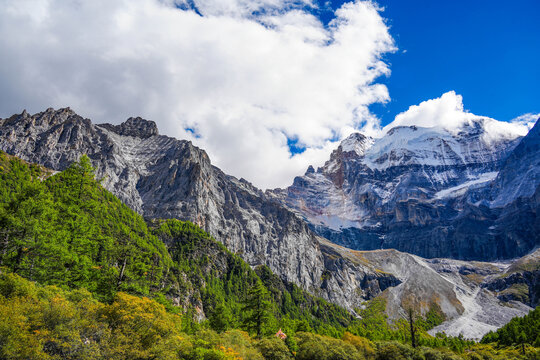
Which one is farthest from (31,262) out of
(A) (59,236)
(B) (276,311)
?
(B) (276,311)

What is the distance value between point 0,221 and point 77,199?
12071mm

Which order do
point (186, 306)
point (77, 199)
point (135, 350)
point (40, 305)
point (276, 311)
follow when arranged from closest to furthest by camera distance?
point (40, 305)
point (135, 350)
point (77, 199)
point (186, 306)
point (276, 311)

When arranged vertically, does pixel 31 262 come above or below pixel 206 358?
above

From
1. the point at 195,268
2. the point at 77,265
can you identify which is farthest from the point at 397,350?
the point at 195,268

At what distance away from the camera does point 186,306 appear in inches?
5817

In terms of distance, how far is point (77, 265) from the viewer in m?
47.9

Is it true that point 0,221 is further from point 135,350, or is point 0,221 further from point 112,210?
point 112,210

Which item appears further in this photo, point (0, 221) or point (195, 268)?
point (195, 268)

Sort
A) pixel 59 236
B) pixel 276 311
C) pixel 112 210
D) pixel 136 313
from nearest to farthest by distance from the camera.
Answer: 1. pixel 136 313
2. pixel 59 236
3. pixel 112 210
4. pixel 276 311

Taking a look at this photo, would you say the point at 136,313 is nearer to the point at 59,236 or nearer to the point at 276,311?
the point at 59,236

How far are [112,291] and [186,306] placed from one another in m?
109

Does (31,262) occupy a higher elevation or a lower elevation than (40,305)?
higher

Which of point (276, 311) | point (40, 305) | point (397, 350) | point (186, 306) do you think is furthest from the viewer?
point (276, 311)

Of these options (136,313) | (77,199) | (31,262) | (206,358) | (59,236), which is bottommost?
(206,358)
